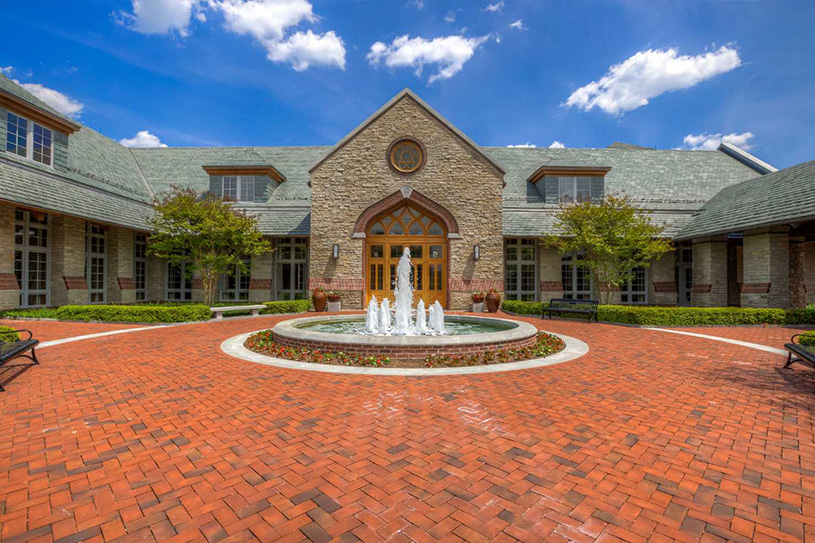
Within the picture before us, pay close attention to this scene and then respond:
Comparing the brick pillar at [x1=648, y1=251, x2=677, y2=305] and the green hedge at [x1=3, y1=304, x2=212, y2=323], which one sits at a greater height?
the brick pillar at [x1=648, y1=251, x2=677, y2=305]

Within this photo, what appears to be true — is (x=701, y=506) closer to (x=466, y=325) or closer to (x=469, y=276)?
(x=466, y=325)

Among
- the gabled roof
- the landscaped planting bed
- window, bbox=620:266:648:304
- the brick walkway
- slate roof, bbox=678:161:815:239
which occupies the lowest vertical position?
the brick walkway

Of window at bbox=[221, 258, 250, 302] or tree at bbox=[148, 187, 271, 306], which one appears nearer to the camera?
tree at bbox=[148, 187, 271, 306]

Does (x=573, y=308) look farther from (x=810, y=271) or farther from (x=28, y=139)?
(x=28, y=139)

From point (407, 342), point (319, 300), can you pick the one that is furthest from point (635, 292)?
point (407, 342)

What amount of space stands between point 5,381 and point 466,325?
1083 cm

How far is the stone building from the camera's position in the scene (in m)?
15.6

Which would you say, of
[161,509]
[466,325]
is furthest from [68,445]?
[466,325]

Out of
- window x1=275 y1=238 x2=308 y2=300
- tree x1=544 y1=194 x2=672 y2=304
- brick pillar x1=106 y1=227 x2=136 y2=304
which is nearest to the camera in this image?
tree x1=544 y1=194 x2=672 y2=304

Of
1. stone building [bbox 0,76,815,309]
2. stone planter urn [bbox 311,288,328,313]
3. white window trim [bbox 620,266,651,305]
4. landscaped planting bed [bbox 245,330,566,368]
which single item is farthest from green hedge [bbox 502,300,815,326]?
stone planter urn [bbox 311,288,328,313]

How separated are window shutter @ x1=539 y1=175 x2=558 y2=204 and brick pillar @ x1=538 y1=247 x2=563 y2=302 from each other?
11.8 feet

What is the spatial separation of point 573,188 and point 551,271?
5744mm

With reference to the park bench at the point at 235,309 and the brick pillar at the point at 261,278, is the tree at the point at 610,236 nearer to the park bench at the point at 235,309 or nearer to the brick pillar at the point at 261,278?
the park bench at the point at 235,309

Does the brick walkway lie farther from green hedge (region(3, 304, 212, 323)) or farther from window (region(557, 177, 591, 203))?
window (region(557, 177, 591, 203))
